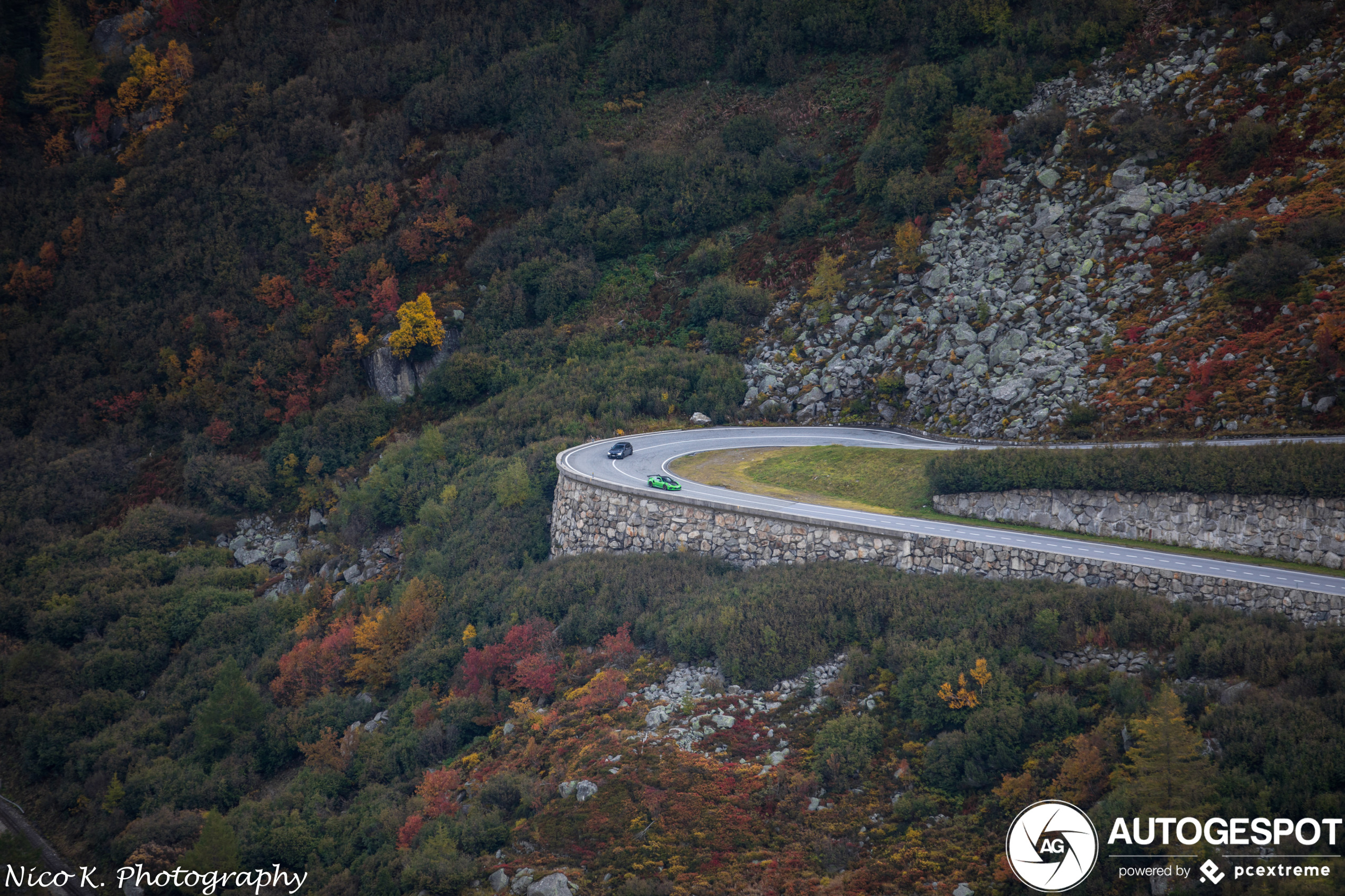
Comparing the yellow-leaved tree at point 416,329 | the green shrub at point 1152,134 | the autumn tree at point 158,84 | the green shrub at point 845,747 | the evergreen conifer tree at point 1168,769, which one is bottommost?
the green shrub at point 845,747

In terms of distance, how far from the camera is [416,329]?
55375 mm

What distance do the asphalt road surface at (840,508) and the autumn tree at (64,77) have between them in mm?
66158

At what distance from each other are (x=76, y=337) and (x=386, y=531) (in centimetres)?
3425

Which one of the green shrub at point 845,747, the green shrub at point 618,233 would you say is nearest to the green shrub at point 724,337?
the green shrub at point 618,233

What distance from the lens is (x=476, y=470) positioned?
154 feet

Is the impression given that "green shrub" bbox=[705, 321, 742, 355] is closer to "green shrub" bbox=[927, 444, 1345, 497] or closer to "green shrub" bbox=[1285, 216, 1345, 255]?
"green shrub" bbox=[927, 444, 1345, 497]

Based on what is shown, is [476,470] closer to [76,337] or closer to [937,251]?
[937,251]

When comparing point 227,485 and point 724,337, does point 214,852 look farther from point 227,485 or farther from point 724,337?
point 724,337

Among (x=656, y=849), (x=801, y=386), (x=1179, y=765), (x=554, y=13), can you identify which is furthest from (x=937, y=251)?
(x=554, y=13)

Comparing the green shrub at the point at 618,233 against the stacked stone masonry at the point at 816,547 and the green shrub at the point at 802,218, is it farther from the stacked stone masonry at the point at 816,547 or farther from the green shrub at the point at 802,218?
the stacked stone masonry at the point at 816,547

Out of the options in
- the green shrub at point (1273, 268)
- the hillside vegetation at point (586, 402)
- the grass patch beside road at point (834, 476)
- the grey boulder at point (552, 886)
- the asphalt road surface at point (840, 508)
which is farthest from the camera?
the grass patch beside road at point (834, 476)

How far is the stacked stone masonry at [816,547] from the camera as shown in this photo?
2428cm

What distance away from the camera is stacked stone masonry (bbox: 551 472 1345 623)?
79.7 feet

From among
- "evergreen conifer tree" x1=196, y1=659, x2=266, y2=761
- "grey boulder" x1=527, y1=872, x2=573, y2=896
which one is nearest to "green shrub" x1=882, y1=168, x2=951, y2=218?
"grey boulder" x1=527, y1=872, x2=573, y2=896
